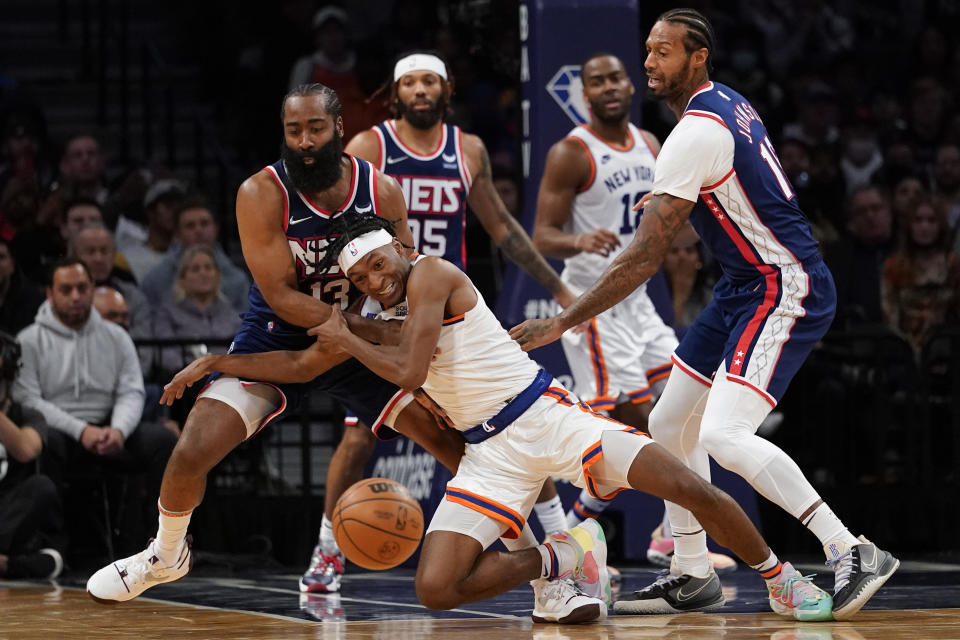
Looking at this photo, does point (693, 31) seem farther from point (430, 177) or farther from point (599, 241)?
point (430, 177)

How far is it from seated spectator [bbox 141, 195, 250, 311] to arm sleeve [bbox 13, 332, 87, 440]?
1.32 metres

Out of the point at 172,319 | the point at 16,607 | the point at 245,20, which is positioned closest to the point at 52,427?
the point at 172,319

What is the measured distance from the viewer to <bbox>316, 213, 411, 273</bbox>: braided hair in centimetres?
548

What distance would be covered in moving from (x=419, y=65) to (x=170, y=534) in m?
2.73

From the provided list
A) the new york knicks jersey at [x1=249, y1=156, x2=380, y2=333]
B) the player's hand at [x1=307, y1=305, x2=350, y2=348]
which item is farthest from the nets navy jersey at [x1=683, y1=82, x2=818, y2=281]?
the player's hand at [x1=307, y1=305, x2=350, y2=348]

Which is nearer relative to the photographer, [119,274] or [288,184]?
[288,184]

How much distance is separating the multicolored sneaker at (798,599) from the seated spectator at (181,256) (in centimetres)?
495

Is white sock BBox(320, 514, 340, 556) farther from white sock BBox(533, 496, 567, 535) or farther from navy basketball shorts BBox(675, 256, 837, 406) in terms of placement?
navy basketball shorts BBox(675, 256, 837, 406)

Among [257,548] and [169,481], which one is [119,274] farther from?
[169,481]

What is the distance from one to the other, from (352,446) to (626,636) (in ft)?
7.94

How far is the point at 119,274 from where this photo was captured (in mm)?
9570

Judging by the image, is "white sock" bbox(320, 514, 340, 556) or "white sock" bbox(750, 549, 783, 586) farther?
"white sock" bbox(320, 514, 340, 556)

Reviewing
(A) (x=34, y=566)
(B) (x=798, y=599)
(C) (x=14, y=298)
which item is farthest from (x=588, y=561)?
(C) (x=14, y=298)

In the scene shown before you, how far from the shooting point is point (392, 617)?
5.85 m
